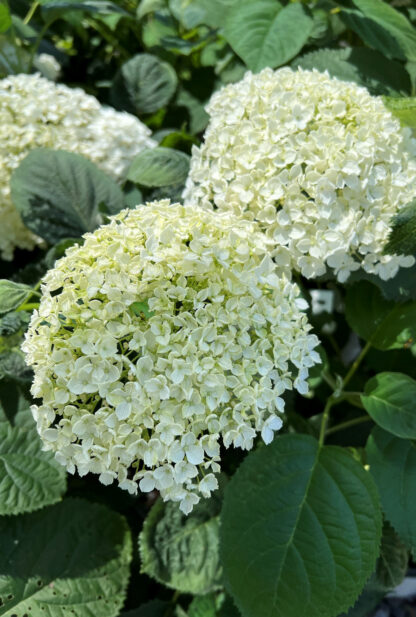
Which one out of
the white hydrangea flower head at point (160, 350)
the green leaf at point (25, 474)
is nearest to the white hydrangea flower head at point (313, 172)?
the white hydrangea flower head at point (160, 350)

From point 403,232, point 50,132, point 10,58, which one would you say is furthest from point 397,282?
point 10,58

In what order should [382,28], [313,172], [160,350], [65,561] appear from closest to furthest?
1. [160,350]
2. [313,172]
3. [65,561]
4. [382,28]

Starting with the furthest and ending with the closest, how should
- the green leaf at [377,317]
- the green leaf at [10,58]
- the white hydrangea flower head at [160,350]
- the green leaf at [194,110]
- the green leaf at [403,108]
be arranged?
the green leaf at [194,110]
the green leaf at [10,58]
the green leaf at [377,317]
the green leaf at [403,108]
the white hydrangea flower head at [160,350]

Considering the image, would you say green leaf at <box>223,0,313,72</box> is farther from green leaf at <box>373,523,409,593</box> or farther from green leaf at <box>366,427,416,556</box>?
green leaf at <box>373,523,409,593</box>

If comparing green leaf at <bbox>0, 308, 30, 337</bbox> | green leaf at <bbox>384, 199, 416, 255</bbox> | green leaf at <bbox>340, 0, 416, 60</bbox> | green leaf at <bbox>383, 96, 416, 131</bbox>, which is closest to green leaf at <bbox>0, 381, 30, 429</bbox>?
green leaf at <bbox>0, 308, 30, 337</bbox>

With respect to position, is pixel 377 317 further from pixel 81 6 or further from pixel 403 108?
pixel 81 6

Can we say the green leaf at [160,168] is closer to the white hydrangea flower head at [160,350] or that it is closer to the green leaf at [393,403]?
the white hydrangea flower head at [160,350]

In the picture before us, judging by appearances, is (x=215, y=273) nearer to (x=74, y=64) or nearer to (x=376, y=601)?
(x=376, y=601)

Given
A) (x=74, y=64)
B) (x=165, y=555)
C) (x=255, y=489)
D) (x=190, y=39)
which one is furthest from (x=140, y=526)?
(x=74, y=64)
